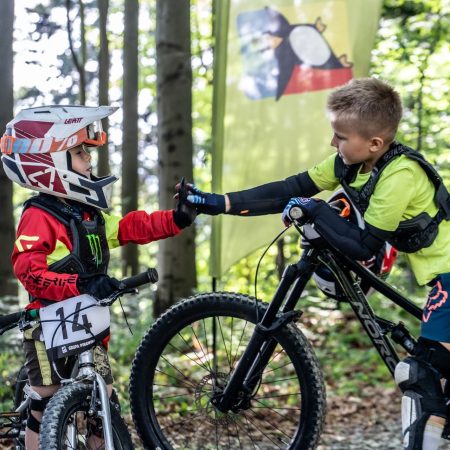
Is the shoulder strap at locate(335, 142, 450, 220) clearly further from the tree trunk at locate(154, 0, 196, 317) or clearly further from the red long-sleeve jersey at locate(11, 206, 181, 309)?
the tree trunk at locate(154, 0, 196, 317)

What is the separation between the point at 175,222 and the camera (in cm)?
359

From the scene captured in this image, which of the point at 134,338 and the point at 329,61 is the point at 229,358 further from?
the point at 134,338

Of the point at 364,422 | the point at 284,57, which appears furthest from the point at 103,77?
the point at 364,422

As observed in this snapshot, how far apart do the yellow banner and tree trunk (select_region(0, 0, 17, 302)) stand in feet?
8.17

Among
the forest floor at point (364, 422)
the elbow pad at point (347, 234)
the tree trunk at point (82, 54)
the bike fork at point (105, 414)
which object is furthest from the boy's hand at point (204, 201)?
the tree trunk at point (82, 54)

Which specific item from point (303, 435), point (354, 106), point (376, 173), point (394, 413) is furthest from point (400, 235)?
point (394, 413)

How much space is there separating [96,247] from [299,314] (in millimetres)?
1048

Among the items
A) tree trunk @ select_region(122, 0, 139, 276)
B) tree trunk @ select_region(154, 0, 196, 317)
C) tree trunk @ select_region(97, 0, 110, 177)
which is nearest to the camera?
tree trunk @ select_region(154, 0, 196, 317)

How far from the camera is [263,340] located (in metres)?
3.56

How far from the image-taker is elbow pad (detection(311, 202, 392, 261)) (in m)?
3.27

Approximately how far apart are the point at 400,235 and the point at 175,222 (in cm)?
111

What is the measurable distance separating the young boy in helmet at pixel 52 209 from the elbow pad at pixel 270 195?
0.69 meters

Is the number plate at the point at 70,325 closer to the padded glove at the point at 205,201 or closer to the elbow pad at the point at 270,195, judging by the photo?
the padded glove at the point at 205,201

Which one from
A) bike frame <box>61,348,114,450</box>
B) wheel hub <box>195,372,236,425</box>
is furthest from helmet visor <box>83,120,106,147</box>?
wheel hub <box>195,372,236,425</box>
